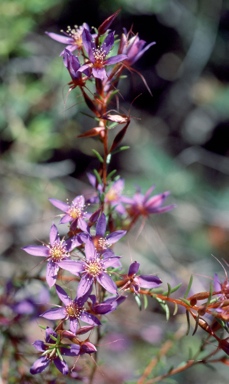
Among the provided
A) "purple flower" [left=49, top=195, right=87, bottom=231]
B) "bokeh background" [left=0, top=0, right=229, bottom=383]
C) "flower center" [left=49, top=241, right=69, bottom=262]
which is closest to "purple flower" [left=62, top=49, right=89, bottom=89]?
"purple flower" [left=49, top=195, right=87, bottom=231]

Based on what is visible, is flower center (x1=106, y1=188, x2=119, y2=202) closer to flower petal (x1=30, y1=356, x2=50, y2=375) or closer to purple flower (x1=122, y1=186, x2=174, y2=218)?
purple flower (x1=122, y1=186, x2=174, y2=218)

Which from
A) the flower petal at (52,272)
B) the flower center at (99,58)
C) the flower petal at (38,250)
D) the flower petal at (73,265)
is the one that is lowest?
the flower petal at (38,250)

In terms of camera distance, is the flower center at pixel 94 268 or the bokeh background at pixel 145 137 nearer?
the flower center at pixel 94 268

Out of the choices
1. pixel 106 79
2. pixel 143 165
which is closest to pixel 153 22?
pixel 143 165

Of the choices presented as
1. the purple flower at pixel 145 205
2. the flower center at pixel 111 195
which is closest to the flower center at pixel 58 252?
the flower center at pixel 111 195

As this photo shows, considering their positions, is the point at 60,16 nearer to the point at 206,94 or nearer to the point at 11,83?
the point at 11,83

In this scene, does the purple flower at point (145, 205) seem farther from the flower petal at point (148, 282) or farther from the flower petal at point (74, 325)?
the flower petal at point (74, 325)
